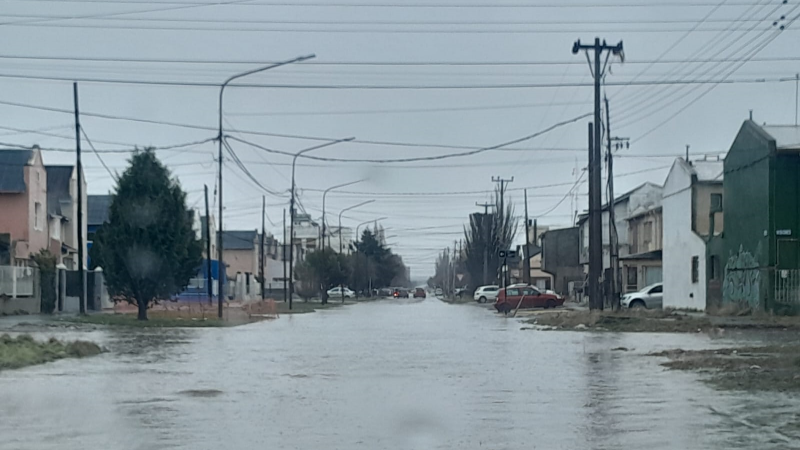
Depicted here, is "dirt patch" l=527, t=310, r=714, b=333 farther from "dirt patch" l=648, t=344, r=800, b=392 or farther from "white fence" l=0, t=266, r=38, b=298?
"white fence" l=0, t=266, r=38, b=298

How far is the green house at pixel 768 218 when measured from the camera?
1646 inches

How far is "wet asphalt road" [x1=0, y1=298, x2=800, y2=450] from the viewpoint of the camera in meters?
11.4

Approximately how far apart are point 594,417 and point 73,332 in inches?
913

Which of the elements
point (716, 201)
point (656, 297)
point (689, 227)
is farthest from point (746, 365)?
point (656, 297)

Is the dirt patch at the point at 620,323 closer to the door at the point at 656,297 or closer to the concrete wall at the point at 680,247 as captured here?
the concrete wall at the point at 680,247

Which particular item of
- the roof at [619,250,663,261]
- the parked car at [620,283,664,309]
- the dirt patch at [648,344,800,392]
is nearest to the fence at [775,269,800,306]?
the parked car at [620,283,664,309]

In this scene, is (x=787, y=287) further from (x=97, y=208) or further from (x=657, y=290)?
(x=97, y=208)

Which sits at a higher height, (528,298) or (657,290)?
(657,290)

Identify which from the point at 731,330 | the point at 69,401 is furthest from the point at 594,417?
the point at 731,330

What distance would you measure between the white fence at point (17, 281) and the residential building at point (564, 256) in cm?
6022

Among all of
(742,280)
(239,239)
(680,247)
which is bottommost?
(742,280)

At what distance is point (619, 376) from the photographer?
18.0 metres

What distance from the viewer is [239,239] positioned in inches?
4628

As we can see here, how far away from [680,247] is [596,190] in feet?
57.9
